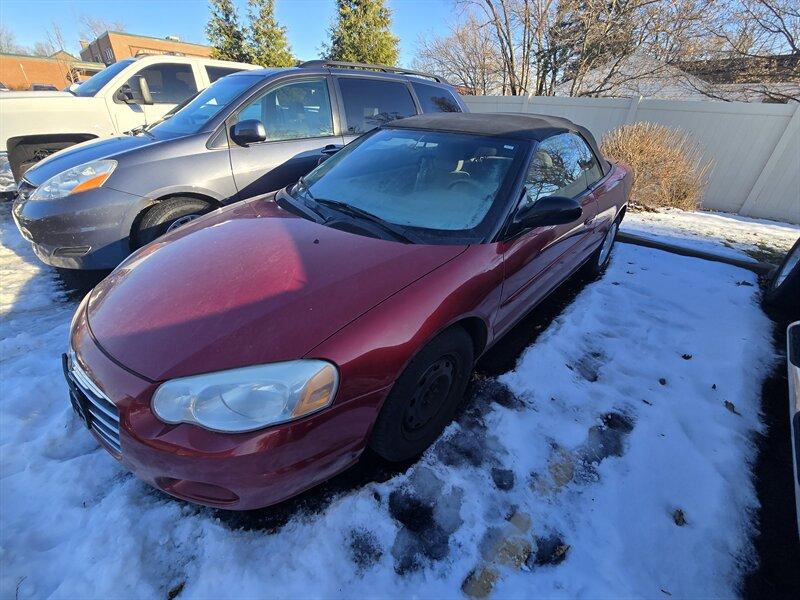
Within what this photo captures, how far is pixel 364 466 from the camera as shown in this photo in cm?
192

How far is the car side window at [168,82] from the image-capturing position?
5.90m

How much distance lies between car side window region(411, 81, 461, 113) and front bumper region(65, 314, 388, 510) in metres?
4.44

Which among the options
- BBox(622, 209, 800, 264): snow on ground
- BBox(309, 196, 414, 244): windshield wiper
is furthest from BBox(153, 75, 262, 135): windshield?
BBox(622, 209, 800, 264): snow on ground

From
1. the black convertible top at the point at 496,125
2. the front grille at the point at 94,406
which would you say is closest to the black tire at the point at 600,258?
the black convertible top at the point at 496,125

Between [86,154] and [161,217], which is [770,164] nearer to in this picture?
[161,217]

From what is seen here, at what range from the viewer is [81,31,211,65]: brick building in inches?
1377

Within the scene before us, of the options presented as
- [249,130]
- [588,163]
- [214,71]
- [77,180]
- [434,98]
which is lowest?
[77,180]

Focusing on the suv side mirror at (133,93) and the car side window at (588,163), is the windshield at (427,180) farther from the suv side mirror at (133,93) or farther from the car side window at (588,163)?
the suv side mirror at (133,93)

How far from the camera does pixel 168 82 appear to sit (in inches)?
241

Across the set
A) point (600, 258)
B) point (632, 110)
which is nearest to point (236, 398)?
point (600, 258)

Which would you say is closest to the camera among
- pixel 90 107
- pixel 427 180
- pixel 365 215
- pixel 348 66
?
pixel 365 215

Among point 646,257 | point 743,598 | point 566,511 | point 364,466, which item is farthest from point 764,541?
point 646,257

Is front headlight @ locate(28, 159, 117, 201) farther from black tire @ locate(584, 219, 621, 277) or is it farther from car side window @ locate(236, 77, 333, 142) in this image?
black tire @ locate(584, 219, 621, 277)

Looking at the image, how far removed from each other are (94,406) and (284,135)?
3.12 meters
